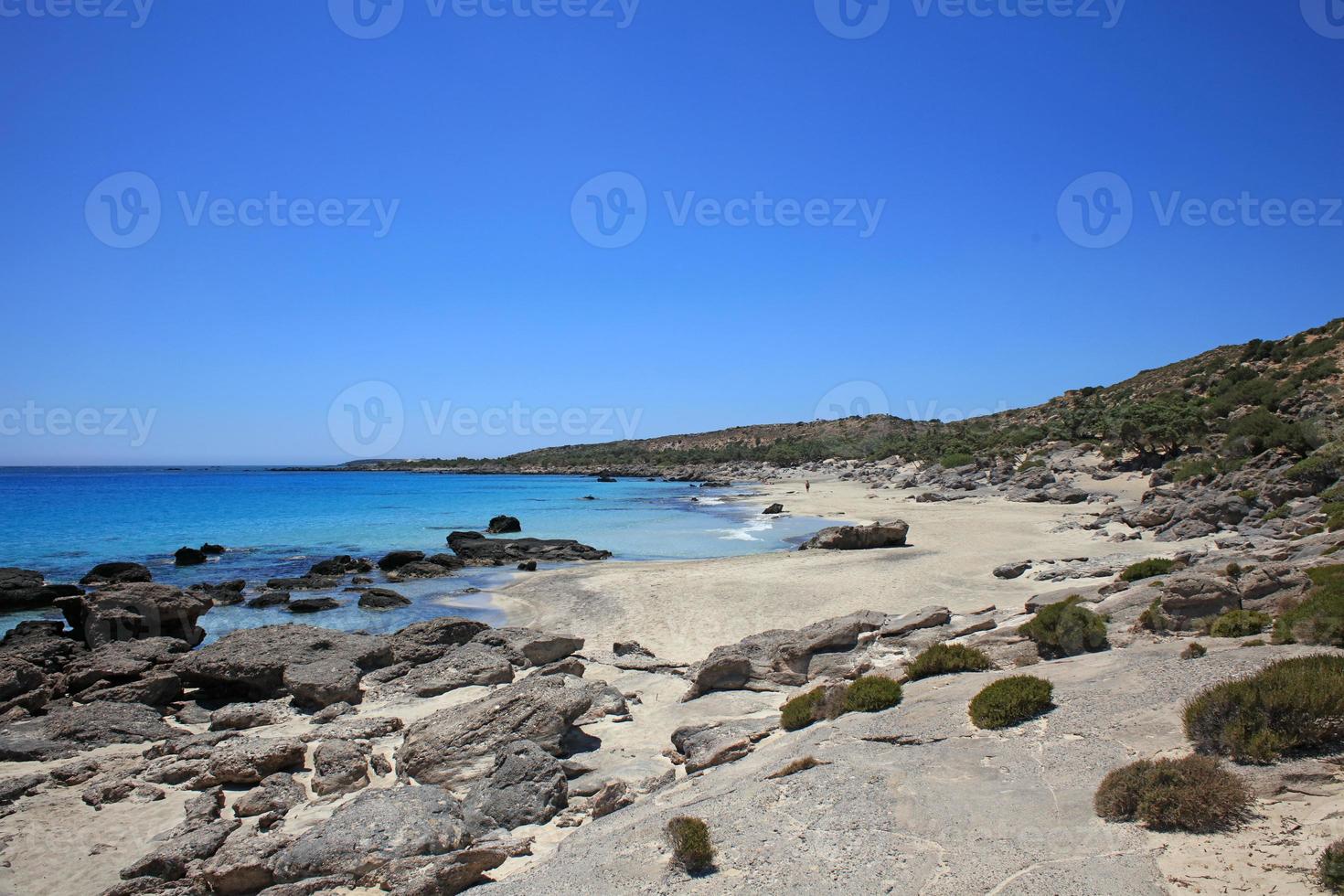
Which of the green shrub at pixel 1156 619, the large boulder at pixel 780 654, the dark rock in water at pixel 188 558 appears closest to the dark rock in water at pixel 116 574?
the dark rock in water at pixel 188 558

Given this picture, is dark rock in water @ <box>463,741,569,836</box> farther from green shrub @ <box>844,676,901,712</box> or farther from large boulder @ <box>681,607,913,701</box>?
large boulder @ <box>681,607,913,701</box>

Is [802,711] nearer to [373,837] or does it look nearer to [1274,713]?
[1274,713]

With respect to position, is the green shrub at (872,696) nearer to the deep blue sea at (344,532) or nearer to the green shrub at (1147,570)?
the green shrub at (1147,570)

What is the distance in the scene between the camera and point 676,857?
676cm

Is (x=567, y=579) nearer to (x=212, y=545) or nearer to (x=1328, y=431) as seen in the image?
(x=212, y=545)

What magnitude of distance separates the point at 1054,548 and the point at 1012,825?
80.0 feet

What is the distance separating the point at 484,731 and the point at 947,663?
7275 millimetres

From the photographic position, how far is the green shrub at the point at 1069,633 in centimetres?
1183

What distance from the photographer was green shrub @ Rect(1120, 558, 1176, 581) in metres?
17.4

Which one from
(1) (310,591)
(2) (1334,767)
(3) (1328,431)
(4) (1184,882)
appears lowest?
(1) (310,591)

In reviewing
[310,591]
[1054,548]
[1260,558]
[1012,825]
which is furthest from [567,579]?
[1012,825]

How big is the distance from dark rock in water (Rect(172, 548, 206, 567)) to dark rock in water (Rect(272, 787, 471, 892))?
33.6 m

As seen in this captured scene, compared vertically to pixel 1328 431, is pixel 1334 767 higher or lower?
lower

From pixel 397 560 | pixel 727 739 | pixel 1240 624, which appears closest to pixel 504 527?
pixel 397 560
